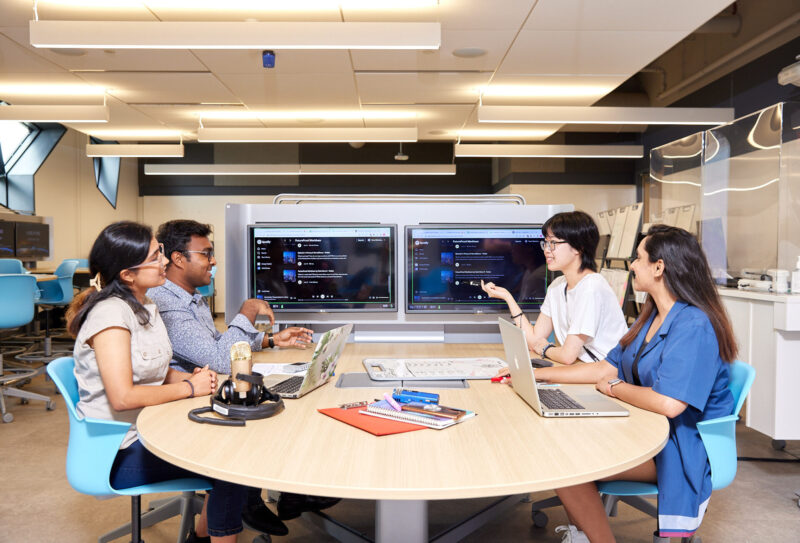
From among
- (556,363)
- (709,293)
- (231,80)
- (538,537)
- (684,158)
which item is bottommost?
(538,537)

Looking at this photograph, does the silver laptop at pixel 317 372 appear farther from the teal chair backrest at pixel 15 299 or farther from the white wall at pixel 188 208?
the white wall at pixel 188 208

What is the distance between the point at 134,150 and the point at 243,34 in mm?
4882

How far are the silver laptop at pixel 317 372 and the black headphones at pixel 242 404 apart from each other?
0.11 m

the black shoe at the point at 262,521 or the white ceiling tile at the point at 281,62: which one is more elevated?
the white ceiling tile at the point at 281,62

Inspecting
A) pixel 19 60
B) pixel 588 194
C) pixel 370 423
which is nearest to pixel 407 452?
pixel 370 423

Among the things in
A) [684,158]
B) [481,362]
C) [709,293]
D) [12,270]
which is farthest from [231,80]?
[709,293]

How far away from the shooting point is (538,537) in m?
2.49

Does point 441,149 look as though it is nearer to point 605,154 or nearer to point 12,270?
point 605,154

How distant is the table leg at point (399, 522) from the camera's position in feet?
4.63

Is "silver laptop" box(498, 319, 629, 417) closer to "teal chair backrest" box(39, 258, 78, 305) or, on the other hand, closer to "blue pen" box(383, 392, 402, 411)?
"blue pen" box(383, 392, 402, 411)

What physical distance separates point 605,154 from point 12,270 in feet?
24.3

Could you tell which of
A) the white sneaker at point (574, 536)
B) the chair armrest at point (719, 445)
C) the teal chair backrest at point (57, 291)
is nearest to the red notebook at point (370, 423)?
the white sneaker at point (574, 536)

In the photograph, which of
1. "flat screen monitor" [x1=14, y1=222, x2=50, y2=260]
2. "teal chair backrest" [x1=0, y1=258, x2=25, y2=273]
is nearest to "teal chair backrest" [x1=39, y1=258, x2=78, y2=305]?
"teal chair backrest" [x1=0, y1=258, x2=25, y2=273]

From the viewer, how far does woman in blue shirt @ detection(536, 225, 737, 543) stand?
164 centimetres
